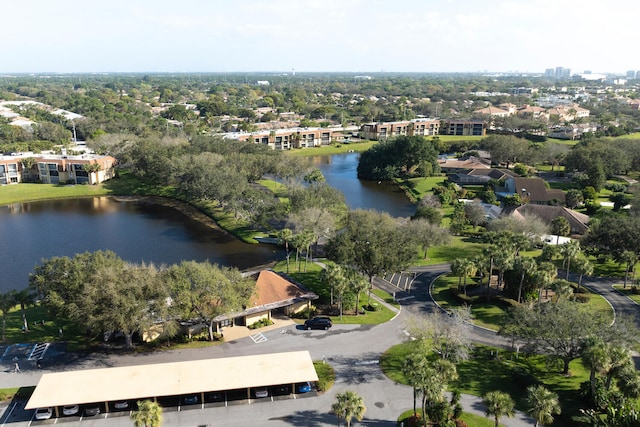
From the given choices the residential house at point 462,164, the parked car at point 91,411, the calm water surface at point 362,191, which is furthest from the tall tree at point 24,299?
the residential house at point 462,164

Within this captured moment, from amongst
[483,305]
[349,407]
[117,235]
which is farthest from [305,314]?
[117,235]

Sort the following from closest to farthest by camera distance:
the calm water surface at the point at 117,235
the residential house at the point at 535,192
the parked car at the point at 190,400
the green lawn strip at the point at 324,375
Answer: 1. the parked car at the point at 190,400
2. the green lawn strip at the point at 324,375
3. the calm water surface at the point at 117,235
4. the residential house at the point at 535,192

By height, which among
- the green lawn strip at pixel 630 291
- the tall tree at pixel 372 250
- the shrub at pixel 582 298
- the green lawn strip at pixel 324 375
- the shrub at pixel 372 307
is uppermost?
the tall tree at pixel 372 250

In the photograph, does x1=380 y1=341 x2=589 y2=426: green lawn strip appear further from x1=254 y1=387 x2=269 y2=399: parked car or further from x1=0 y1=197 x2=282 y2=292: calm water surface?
x1=0 y1=197 x2=282 y2=292: calm water surface

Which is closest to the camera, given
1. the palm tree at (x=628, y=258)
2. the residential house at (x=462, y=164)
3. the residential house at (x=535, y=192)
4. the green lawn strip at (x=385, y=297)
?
the green lawn strip at (x=385, y=297)

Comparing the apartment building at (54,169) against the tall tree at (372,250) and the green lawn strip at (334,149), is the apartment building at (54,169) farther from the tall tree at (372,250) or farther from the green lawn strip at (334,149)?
the tall tree at (372,250)

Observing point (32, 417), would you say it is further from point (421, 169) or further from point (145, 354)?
point (421, 169)
